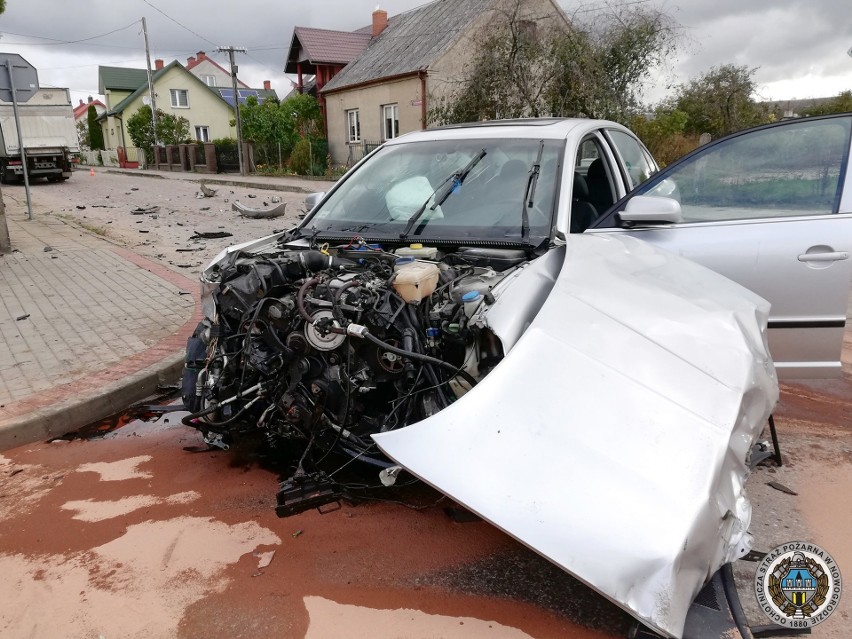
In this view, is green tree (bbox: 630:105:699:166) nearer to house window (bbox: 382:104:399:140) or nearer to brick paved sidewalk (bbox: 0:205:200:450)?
house window (bbox: 382:104:399:140)

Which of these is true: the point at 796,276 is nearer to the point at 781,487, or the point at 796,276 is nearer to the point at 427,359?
the point at 781,487

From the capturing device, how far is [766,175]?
12.9ft

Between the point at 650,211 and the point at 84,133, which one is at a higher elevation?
the point at 84,133

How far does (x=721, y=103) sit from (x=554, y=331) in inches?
909

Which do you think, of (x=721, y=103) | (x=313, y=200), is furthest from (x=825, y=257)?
(x=721, y=103)

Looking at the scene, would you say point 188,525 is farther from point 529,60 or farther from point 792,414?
point 529,60

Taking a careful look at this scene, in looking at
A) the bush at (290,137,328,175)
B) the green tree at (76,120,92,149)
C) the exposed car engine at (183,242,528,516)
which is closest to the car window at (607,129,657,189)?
the exposed car engine at (183,242,528,516)

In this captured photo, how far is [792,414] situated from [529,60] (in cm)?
1419

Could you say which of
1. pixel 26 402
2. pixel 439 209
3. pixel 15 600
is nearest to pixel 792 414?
pixel 439 209

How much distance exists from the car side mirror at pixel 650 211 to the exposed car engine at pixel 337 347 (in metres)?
0.88

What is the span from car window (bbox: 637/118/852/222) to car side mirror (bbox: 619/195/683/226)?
0.94ft

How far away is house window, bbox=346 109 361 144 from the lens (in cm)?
2859

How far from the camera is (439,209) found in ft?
12.9

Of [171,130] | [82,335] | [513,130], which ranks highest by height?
[171,130]
